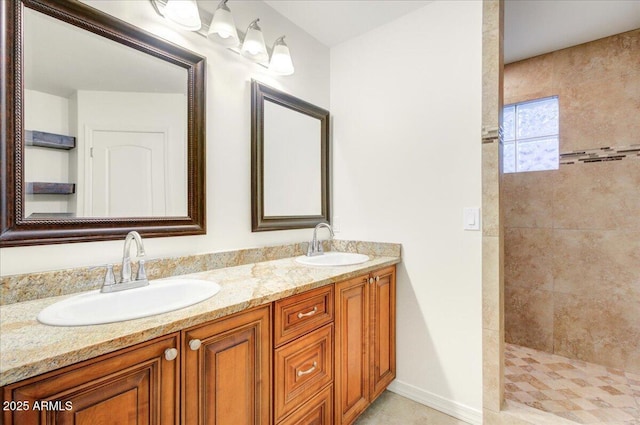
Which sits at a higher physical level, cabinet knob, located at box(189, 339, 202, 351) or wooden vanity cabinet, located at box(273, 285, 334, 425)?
cabinet knob, located at box(189, 339, 202, 351)

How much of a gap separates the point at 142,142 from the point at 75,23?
0.47 meters

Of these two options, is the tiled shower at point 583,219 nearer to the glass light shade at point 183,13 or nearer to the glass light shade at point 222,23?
the glass light shade at point 222,23

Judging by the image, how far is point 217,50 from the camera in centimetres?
160

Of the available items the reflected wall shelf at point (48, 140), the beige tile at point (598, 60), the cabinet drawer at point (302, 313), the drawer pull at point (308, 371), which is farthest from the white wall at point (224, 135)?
the beige tile at point (598, 60)

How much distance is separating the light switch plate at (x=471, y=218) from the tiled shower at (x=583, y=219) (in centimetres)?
121

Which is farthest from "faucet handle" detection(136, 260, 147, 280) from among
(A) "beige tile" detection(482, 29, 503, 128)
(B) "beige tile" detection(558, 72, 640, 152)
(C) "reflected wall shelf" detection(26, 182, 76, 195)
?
(B) "beige tile" detection(558, 72, 640, 152)

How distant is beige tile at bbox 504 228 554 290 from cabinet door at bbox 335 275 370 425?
5.60ft

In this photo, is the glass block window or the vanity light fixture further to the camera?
the glass block window

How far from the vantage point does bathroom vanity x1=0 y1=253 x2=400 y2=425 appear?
0.67 metres

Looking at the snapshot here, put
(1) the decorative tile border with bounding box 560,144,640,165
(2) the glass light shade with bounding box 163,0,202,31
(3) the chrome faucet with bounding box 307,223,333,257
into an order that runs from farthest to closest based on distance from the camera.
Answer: (1) the decorative tile border with bounding box 560,144,640,165 < (3) the chrome faucet with bounding box 307,223,333,257 < (2) the glass light shade with bounding box 163,0,202,31

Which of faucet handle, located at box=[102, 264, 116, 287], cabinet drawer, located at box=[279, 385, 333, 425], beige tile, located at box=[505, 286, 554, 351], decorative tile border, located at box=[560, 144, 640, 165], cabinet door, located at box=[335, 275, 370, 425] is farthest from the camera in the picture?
beige tile, located at box=[505, 286, 554, 351]

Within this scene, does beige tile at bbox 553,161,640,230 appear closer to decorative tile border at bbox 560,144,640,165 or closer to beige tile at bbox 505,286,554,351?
decorative tile border at bbox 560,144,640,165

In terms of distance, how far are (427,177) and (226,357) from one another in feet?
4.89

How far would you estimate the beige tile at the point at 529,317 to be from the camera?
247 centimetres
